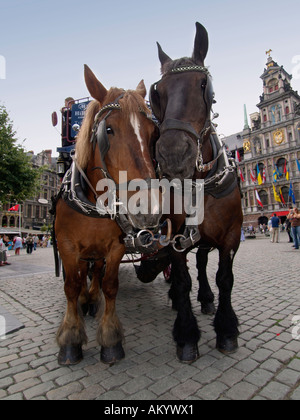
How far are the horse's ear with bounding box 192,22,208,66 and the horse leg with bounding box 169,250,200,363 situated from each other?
1777 millimetres

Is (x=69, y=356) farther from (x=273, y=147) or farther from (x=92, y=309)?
(x=273, y=147)

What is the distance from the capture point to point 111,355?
2.33 meters

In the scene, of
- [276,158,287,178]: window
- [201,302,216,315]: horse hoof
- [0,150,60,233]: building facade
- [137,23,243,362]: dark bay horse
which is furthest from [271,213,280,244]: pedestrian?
[0,150,60,233]: building facade

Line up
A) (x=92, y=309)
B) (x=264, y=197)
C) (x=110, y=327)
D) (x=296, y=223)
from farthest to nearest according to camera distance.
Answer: (x=264, y=197)
(x=296, y=223)
(x=92, y=309)
(x=110, y=327)

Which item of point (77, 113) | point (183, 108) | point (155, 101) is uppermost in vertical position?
point (77, 113)

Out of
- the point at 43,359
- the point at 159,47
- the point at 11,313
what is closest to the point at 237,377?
the point at 43,359

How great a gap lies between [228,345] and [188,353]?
0.42 m

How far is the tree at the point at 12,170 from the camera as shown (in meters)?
16.4

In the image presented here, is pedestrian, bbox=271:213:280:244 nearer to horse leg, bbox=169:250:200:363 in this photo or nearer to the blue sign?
the blue sign

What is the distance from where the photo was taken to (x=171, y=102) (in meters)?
2.04

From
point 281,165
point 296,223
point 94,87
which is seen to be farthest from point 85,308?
point 281,165

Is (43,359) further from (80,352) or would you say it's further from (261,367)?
(261,367)

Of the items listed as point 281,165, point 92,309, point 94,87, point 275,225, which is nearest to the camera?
point 94,87

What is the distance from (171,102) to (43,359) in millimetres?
2666
